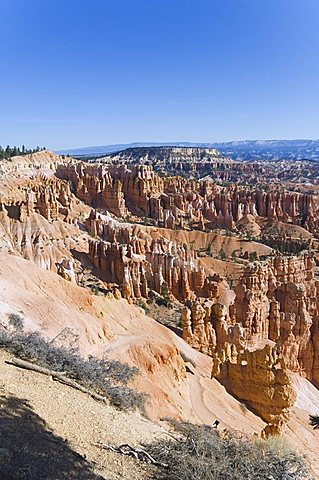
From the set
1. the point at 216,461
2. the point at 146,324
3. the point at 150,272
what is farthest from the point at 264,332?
the point at 216,461

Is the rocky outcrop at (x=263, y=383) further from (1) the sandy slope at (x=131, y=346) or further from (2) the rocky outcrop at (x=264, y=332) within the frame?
(1) the sandy slope at (x=131, y=346)

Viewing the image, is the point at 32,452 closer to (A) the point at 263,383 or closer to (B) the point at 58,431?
(B) the point at 58,431

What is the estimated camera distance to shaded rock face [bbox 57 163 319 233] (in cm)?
7875

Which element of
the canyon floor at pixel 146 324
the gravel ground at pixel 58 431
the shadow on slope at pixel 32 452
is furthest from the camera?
the canyon floor at pixel 146 324

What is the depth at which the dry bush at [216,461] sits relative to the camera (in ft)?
23.5

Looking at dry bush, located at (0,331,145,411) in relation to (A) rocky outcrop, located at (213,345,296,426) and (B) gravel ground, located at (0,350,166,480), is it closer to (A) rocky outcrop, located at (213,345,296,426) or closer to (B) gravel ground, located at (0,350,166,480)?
(B) gravel ground, located at (0,350,166,480)

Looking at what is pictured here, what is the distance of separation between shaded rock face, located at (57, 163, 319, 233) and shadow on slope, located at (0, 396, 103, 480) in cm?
6695

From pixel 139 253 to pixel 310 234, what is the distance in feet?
135

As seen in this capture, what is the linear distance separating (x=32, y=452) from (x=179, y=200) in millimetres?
79861

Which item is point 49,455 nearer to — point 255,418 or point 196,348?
point 255,418

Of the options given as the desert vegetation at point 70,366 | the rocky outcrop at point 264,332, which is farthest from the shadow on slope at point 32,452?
the rocky outcrop at point 264,332

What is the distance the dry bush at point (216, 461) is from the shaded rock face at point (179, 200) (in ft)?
217

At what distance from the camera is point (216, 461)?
7832mm

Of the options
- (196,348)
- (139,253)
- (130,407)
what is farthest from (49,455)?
(139,253)
